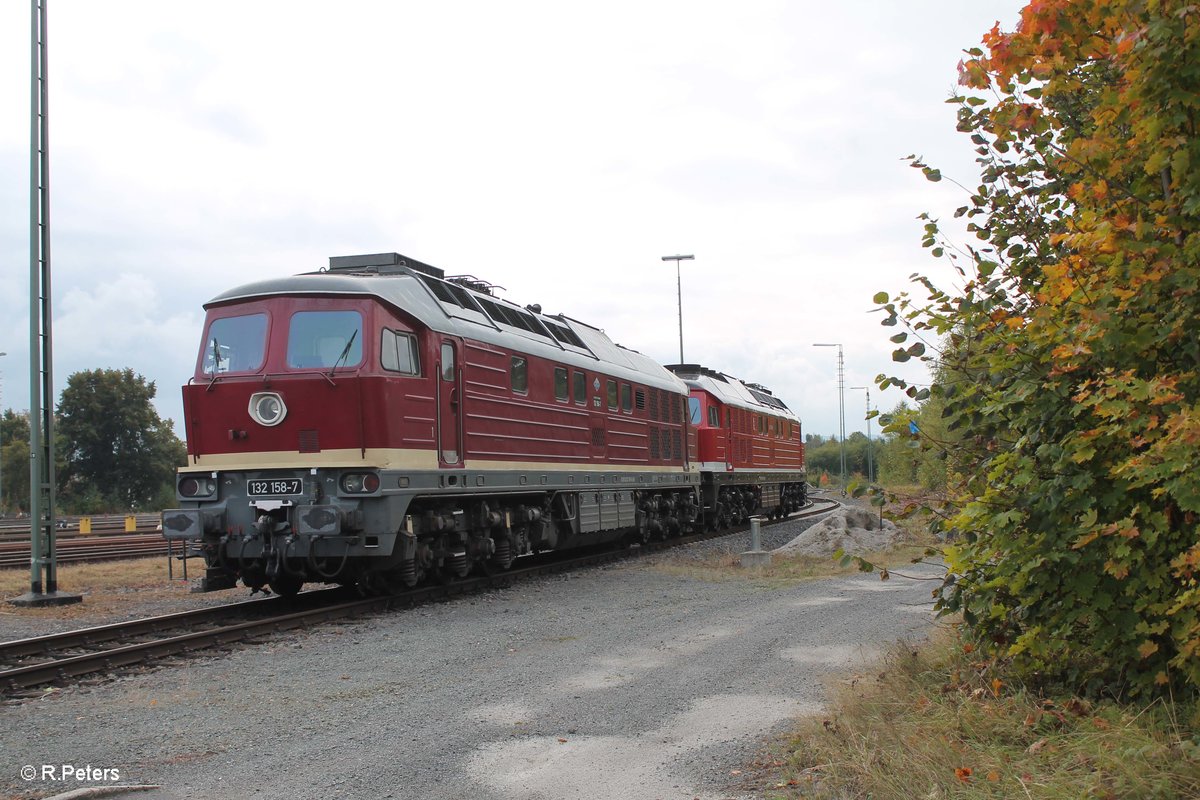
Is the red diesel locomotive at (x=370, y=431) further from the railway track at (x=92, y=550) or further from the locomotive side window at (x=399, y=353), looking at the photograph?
the railway track at (x=92, y=550)

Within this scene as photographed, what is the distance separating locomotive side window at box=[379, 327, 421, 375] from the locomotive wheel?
287 centimetres

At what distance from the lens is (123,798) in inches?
201

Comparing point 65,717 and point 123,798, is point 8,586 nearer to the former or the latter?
point 65,717

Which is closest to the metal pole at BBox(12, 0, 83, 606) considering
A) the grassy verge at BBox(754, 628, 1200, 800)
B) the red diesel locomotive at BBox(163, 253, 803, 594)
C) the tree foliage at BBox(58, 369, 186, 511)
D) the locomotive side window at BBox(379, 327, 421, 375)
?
the red diesel locomotive at BBox(163, 253, 803, 594)

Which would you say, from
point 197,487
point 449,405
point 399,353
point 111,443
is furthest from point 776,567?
point 111,443

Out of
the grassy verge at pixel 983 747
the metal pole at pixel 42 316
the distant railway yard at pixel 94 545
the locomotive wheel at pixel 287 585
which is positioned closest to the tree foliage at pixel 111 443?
the distant railway yard at pixel 94 545

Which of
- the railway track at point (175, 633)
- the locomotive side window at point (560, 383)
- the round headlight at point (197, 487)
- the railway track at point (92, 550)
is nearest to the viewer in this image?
the railway track at point (175, 633)

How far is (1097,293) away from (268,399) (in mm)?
9018

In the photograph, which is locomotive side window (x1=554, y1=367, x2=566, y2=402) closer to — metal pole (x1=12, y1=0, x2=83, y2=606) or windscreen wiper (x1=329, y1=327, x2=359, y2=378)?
windscreen wiper (x1=329, y1=327, x2=359, y2=378)

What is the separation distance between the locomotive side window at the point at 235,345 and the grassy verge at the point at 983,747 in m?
7.96

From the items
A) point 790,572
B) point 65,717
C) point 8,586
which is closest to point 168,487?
point 8,586

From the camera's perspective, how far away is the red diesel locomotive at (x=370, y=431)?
1094 centimetres

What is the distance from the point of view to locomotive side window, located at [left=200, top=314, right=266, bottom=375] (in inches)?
450

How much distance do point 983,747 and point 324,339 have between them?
8561mm
